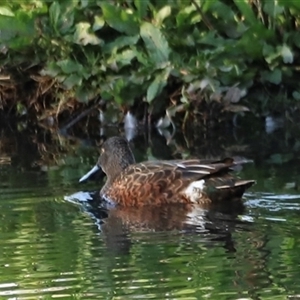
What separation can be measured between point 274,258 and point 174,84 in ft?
22.1

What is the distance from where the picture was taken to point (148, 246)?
571 cm

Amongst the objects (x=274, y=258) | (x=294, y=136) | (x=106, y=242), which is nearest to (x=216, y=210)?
(x=106, y=242)

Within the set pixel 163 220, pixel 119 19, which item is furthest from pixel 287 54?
pixel 163 220

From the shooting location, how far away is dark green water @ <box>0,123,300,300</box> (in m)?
4.80

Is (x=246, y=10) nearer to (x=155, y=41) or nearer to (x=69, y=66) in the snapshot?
(x=155, y=41)

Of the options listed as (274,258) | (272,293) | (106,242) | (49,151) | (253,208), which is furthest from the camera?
(49,151)

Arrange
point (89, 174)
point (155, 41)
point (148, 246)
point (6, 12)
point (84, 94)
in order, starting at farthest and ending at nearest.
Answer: point (84, 94) → point (6, 12) → point (155, 41) → point (89, 174) → point (148, 246)

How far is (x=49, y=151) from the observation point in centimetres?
1081

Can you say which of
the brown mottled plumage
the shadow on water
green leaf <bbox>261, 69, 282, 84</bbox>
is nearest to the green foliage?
green leaf <bbox>261, 69, 282, 84</bbox>

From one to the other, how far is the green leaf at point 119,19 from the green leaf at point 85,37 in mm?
395

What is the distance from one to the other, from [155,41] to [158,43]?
0.04 metres

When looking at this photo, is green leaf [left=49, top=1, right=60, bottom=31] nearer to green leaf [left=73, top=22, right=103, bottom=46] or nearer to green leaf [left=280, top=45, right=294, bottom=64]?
green leaf [left=73, top=22, right=103, bottom=46]

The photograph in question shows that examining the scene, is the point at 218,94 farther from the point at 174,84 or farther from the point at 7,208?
the point at 7,208

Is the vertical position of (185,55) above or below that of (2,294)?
above
